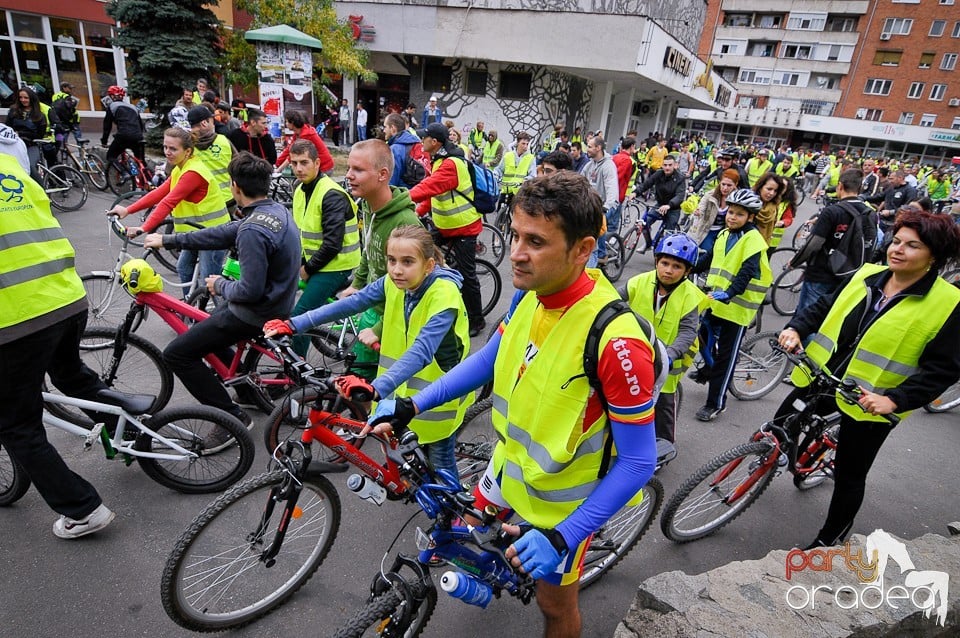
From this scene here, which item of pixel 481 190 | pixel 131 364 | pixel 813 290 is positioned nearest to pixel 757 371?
pixel 813 290

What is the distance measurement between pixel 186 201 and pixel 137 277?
6.53 feet

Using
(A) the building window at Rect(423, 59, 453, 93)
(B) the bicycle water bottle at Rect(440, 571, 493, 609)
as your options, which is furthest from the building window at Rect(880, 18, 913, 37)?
(B) the bicycle water bottle at Rect(440, 571, 493, 609)

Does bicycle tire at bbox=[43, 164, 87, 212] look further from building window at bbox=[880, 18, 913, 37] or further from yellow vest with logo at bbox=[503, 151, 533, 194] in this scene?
building window at bbox=[880, 18, 913, 37]

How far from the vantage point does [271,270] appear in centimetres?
350

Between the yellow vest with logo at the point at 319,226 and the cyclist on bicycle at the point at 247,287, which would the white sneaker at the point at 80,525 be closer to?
the cyclist on bicycle at the point at 247,287

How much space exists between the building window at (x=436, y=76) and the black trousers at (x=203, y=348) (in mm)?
23562

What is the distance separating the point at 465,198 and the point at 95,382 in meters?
3.68

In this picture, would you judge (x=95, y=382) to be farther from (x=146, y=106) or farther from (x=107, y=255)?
(x=146, y=106)

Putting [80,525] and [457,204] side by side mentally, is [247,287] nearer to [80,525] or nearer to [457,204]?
[80,525]

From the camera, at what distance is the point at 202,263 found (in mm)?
5305

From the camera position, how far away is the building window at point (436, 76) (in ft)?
79.8

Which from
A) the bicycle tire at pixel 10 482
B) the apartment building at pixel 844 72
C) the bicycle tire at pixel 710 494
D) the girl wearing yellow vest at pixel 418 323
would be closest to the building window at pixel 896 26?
the apartment building at pixel 844 72

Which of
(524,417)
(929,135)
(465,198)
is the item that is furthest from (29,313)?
(929,135)

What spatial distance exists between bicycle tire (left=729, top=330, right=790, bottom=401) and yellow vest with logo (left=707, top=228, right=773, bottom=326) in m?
0.97
